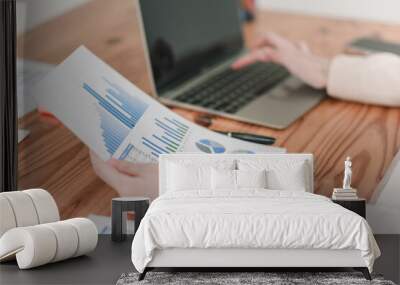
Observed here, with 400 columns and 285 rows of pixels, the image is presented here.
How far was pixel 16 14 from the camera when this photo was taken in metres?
6.38

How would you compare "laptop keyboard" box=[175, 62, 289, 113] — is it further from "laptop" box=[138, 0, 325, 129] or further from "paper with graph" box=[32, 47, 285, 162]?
"paper with graph" box=[32, 47, 285, 162]

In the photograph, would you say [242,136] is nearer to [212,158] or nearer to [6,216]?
[212,158]

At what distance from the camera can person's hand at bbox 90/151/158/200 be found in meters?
6.32

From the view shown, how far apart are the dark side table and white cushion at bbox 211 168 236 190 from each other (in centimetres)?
59

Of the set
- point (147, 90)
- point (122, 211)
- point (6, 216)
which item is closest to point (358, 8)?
point (147, 90)

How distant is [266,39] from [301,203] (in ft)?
6.22

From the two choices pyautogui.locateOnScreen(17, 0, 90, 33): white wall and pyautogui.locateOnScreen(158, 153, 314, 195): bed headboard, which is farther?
pyautogui.locateOnScreen(17, 0, 90, 33): white wall

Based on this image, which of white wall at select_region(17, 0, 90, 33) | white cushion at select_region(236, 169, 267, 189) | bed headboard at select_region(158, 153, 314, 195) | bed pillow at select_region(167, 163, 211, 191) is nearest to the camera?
white cushion at select_region(236, 169, 267, 189)

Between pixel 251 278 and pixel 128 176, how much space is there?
2.01 m

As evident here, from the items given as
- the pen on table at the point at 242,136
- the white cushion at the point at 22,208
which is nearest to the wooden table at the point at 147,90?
the pen on table at the point at 242,136

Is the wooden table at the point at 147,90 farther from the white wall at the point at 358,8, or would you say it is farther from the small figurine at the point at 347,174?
the small figurine at the point at 347,174

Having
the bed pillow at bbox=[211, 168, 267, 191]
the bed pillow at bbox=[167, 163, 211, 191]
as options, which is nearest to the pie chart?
the bed pillow at bbox=[167, 163, 211, 191]

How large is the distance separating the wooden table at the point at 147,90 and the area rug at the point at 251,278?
1.60 m

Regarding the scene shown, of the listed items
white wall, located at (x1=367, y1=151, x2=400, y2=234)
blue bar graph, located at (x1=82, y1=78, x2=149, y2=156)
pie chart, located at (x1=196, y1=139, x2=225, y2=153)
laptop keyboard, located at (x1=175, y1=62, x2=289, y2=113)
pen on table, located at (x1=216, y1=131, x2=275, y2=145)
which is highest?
laptop keyboard, located at (x1=175, y1=62, x2=289, y2=113)
